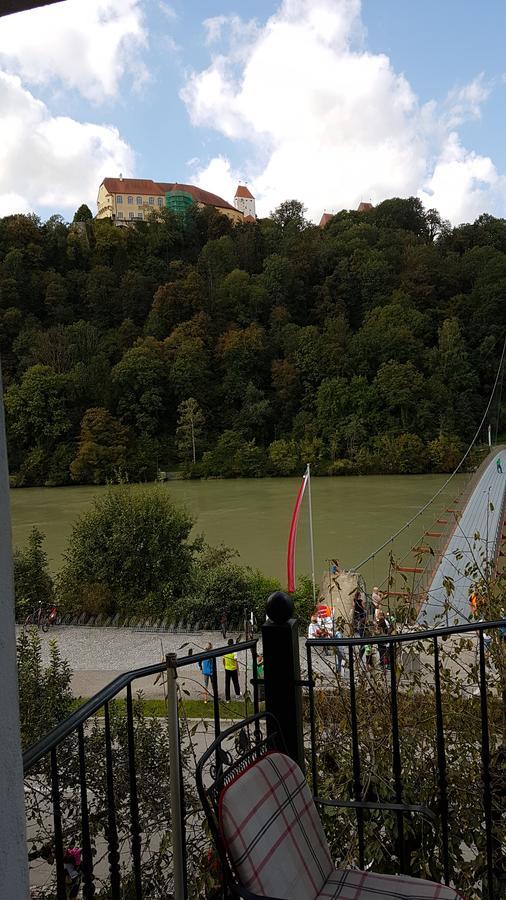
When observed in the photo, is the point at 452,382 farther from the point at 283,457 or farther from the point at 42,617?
the point at 42,617

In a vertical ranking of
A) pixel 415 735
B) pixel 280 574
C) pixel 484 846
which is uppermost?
pixel 415 735

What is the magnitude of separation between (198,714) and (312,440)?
1497 inches

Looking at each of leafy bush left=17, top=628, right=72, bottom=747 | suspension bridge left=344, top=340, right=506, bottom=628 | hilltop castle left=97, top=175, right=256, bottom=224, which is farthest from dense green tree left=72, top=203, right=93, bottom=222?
leafy bush left=17, top=628, right=72, bottom=747

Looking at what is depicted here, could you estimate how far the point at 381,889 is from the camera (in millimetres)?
1318

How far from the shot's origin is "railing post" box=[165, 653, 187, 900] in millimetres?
1401

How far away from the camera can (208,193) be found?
8606 centimetres

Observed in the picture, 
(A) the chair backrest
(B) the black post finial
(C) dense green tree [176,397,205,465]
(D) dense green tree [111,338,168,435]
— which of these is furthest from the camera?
(D) dense green tree [111,338,168,435]

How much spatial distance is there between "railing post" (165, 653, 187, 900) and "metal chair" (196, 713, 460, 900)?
114mm

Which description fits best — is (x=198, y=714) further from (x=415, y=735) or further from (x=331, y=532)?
(x=331, y=532)

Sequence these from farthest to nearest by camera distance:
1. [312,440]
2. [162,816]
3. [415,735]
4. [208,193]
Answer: [208,193] < [312,440] < [162,816] < [415,735]

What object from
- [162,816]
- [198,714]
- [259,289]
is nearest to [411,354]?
[259,289]

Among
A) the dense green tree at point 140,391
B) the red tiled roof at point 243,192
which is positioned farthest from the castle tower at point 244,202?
the dense green tree at point 140,391

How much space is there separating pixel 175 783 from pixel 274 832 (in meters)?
0.27

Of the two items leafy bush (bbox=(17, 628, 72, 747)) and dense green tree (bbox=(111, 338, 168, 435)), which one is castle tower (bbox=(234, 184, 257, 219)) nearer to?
dense green tree (bbox=(111, 338, 168, 435))
